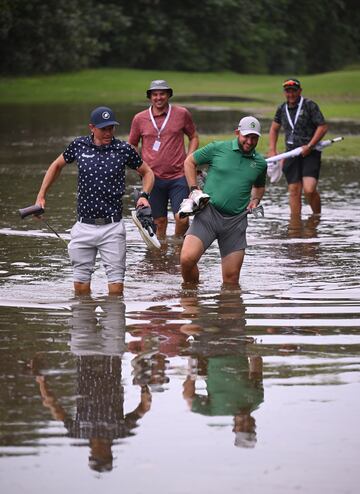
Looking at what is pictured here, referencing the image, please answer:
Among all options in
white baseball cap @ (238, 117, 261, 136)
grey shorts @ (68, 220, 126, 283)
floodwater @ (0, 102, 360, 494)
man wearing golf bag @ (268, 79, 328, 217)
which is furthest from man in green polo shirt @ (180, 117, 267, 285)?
man wearing golf bag @ (268, 79, 328, 217)

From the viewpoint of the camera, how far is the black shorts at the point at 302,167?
18.3 m

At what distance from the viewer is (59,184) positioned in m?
23.0

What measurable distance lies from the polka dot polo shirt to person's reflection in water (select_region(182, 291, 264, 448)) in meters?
1.13

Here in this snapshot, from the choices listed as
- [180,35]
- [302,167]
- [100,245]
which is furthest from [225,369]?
[180,35]

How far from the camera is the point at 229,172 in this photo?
40.7 feet

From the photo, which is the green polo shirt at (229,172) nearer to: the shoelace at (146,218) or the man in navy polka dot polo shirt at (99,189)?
the shoelace at (146,218)

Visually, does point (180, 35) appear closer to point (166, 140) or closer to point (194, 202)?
point (166, 140)

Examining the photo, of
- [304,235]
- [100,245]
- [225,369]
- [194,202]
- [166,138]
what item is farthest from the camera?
[304,235]

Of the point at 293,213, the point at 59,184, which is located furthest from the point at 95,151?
the point at 59,184

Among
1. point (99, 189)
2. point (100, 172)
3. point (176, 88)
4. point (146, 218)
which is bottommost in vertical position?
point (176, 88)

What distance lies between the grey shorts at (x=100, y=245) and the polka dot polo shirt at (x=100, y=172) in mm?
120

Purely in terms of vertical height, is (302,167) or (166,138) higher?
(166,138)

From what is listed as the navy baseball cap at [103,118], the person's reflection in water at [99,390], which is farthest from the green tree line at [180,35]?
the person's reflection in water at [99,390]

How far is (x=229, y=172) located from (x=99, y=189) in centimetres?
136
